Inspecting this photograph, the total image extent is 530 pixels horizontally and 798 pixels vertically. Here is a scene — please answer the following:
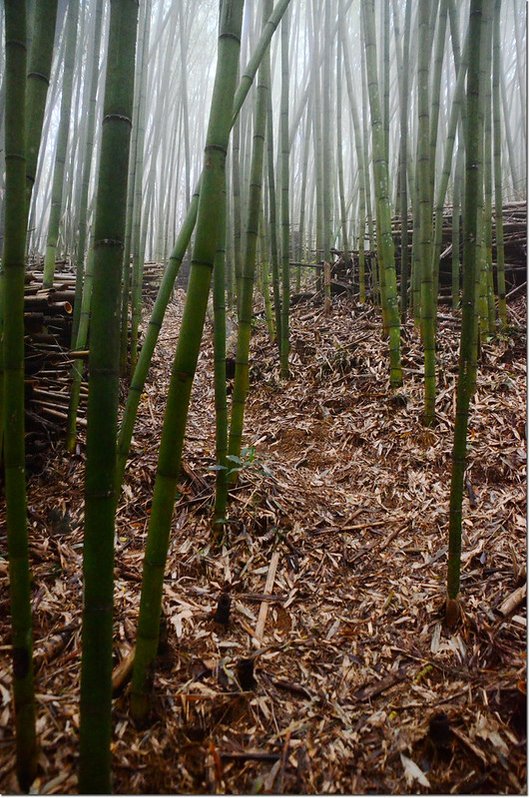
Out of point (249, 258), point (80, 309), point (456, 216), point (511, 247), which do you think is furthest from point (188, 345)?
point (511, 247)

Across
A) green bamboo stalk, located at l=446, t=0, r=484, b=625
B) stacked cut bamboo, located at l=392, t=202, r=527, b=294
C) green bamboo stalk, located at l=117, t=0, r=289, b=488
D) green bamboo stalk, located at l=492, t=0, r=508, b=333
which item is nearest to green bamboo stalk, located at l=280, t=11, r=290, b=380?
green bamboo stalk, located at l=492, t=0, r=508, b=333

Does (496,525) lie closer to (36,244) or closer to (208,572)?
(208,572)

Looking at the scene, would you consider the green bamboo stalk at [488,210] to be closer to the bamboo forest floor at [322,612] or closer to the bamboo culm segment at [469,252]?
the bamboo forest floor at [322,612]

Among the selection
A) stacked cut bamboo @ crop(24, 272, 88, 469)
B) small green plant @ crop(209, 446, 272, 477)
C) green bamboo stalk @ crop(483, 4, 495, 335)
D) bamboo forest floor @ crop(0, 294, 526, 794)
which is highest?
green bamboo stalk @ crop(483, 4, 495, 335)

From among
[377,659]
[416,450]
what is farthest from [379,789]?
[416,450]

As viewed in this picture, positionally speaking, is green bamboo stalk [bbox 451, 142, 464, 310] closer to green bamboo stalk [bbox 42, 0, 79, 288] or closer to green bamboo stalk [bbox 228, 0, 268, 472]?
green bamboo stalk [bbox 228, 0, 268, 472]

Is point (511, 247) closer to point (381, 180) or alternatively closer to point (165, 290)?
point (381, 180)

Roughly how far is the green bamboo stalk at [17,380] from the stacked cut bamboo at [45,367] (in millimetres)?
1302

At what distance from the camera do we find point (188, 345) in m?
0.85

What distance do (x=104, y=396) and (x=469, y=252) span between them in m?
0.90

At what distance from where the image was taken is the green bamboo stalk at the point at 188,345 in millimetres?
Answer: 820

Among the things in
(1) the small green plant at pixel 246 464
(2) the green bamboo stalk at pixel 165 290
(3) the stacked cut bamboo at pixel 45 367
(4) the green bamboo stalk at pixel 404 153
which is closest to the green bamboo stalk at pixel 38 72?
(2) the green bamboo stalk at pixel 165 290

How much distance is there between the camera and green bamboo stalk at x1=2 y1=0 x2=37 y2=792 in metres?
0.72

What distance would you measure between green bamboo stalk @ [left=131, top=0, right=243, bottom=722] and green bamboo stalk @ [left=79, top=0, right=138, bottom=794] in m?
0.16
